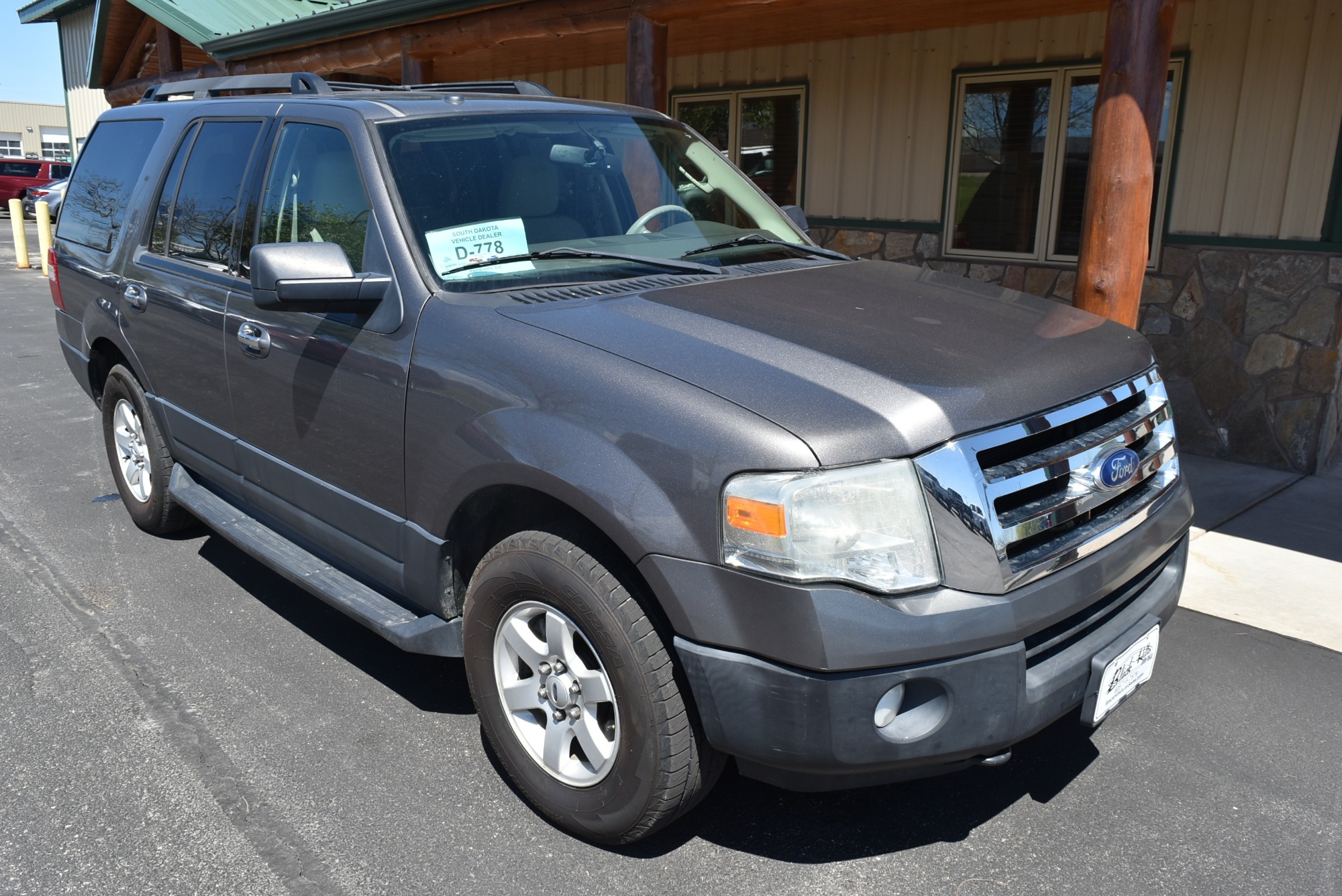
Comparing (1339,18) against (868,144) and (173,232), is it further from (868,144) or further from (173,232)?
(173,232)

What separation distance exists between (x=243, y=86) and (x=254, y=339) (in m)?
1.54

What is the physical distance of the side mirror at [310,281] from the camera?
2906 millimetres

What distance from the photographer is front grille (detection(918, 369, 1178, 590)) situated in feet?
7.47

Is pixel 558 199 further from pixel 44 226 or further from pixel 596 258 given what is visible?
pixel 44 226

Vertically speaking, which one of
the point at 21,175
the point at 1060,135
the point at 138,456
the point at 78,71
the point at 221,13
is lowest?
the point at 138,456

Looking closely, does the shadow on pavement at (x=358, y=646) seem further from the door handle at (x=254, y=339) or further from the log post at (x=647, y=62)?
the log post at (x=647, y=62)

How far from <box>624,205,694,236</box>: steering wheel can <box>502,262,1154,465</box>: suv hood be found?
0.53 meters

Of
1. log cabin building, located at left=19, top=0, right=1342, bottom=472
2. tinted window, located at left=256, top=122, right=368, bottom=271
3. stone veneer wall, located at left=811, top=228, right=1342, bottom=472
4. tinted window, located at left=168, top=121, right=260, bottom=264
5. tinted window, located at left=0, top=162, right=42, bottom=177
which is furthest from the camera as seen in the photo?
tinted window, located at left=0, top=162, right=42, bottom=177

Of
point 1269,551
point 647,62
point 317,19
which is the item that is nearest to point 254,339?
point 647,62

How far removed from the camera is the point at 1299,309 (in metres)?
6.41

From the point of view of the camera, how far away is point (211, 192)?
4055 millimetres

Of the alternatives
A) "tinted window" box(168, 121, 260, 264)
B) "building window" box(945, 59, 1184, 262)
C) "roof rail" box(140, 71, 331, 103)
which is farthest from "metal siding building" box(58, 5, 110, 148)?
"tinted window" box(168, 121, 260, 264)

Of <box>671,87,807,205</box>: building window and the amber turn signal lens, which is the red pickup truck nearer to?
<box>671,87,807,205</box>: building window

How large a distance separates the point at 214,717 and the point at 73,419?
4913 mm
